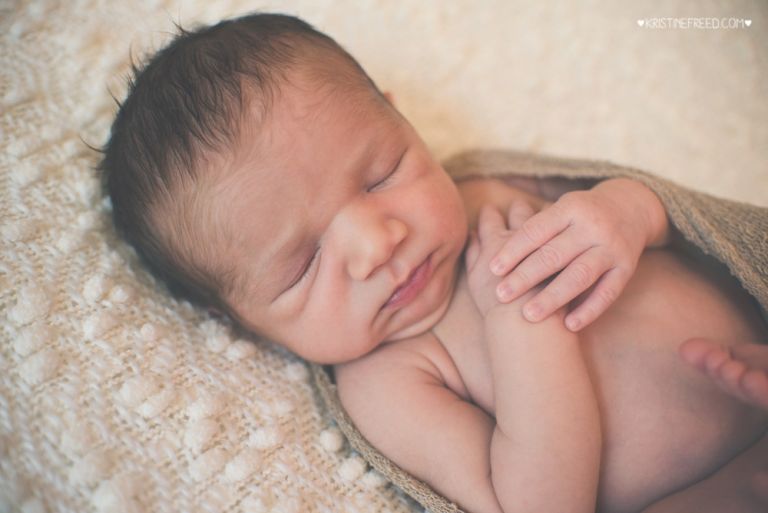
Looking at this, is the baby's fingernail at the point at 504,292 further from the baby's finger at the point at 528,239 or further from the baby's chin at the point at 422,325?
the baby's chin at the point at 422,325

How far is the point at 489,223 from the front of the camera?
1046mm

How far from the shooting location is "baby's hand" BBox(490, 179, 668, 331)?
0.86 metres

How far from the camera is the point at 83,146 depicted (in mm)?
1067

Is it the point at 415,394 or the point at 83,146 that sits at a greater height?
the point at 83,146

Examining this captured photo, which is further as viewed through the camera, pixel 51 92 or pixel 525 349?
pixel 51 92

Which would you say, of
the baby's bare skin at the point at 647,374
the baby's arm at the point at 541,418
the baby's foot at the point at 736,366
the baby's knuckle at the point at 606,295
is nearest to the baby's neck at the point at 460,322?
the baby's bare skin at the point at 647,374

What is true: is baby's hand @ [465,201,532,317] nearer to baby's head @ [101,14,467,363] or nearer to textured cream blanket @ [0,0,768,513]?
baby's head @ [101,14,467,363]

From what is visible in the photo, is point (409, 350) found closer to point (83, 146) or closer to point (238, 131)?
point (238, 131)

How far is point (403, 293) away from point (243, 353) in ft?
0.98

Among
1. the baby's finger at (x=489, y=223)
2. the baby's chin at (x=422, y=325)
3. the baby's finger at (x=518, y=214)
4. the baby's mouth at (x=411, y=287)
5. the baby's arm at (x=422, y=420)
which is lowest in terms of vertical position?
the baby's arm at (x=422, y=420)

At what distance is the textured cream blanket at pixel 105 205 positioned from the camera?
2.65 ft

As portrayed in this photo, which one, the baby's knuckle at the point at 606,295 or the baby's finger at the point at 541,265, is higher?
the baby's finger at the point at 541,265

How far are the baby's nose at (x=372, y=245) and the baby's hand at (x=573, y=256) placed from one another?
166 mm

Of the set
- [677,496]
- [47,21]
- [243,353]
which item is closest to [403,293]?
[243,353]
